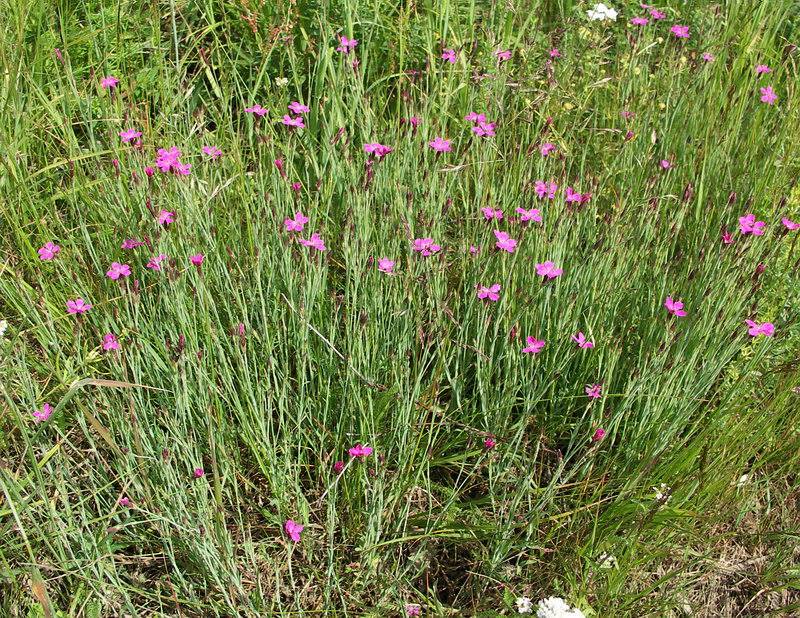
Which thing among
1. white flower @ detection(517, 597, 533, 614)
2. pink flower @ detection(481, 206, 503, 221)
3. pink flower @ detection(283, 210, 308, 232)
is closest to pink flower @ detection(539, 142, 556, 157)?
pink flower @ detection(481, 206, 503, 221)

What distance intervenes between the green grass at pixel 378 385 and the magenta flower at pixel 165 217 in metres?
0.03

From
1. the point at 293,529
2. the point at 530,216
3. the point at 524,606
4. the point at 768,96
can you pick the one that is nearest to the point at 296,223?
the point at 530,216

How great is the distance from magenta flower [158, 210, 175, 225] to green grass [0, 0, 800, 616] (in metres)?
0.03

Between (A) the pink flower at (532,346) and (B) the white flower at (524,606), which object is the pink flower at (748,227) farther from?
(B) the white flower at (524,606)

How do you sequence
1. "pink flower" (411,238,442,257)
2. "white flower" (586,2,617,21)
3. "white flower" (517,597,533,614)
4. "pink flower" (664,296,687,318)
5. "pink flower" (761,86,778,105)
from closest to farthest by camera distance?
"white flower" (517,597,533,614) < "pink flower" (664,296,687,318) < "pink flower" (411,238,442,257) < "pink flower" (761,86,778,105) < "white flower" (586,2,617,21)

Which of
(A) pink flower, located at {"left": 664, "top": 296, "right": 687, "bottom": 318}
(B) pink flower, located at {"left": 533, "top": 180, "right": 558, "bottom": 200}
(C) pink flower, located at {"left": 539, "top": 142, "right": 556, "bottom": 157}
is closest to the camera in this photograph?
(A) pink flower, located at {"left": 664, "top": 296, "right": 687, "bottom": 318}

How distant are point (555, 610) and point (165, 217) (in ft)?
4.37

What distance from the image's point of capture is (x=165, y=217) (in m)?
2.03

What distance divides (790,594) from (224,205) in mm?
1907

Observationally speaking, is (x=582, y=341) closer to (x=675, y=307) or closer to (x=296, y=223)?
(x=675, y=307)

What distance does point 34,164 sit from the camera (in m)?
2.73

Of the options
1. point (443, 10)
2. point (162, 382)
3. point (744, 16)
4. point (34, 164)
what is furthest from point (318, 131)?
point (744, 16)

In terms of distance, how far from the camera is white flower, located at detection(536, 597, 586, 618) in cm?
167

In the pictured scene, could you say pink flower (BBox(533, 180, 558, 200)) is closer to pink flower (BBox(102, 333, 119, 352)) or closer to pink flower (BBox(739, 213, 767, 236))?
pink flower (BBox(739, 213, 767, 236))
